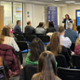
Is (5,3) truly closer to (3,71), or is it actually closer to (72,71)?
(3,71)

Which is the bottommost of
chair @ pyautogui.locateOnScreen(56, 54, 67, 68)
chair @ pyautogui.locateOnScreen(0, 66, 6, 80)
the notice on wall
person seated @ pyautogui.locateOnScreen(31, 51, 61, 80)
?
chair @ pyautogui.locateOnScreen(0, 66, 6, 80)

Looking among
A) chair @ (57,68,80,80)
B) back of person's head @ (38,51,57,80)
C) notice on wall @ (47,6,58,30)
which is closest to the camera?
back of person's head @ (38,51,57,80)

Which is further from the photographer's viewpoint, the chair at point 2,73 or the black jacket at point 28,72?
the chair at point 2,73

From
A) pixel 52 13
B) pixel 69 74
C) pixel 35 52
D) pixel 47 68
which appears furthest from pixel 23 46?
pixel 52 13

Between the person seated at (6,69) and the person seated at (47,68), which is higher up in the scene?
the person seated at (47,68)

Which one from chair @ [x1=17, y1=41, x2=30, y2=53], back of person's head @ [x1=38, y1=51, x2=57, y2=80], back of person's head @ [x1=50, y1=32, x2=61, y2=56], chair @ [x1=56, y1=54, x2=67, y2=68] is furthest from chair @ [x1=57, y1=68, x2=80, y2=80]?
chair @ [x1=17, y1=41, x2=30, y2=53]

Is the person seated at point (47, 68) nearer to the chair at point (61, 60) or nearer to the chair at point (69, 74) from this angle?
the chair at point (69, 74)

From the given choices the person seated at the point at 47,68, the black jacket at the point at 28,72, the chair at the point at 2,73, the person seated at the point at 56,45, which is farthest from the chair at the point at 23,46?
the person seated at the point at 47,68

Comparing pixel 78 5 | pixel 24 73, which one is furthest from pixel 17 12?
pixel 24 73

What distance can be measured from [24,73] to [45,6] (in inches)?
492

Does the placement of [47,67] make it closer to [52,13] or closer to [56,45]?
[56,45]

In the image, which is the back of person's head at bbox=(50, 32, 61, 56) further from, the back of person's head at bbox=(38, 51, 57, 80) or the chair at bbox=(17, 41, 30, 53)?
the chair at bbox=(17, 41, 30, 53)

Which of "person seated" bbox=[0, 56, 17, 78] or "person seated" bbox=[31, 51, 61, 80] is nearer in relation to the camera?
"person seated" bbox=[31, 51, 61, 80]

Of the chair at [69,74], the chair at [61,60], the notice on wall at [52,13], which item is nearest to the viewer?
the chair at [69,74]
